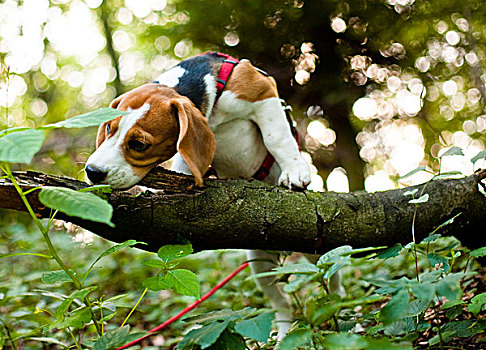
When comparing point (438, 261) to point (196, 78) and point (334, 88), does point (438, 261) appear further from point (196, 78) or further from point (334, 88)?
point (334, 88)

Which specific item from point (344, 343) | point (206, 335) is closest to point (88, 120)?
point (206, 335)

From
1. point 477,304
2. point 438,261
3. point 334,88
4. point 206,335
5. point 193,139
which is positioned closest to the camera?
point 206,335

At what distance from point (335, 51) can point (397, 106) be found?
1.23 meters

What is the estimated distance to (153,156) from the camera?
6.41ft

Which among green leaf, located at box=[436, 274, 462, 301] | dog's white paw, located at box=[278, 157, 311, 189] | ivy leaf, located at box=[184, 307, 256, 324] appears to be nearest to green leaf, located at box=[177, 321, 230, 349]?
ivy leaf, located at box=[184, 307, 256, 324]

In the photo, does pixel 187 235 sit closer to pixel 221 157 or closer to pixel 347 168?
pixel 221 157

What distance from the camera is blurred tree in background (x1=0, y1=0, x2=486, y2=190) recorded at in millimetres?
4059

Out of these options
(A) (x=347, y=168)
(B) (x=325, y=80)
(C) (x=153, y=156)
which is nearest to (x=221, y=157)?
(C) (x=153, y=156)

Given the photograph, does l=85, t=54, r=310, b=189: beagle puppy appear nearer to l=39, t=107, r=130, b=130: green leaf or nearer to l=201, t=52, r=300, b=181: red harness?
l=201, t=52, r=300, b=181: red harness

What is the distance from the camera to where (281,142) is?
2367 mm

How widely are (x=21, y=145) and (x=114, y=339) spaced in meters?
0.62

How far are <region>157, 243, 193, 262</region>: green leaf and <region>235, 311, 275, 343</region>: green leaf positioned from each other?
1.24ft

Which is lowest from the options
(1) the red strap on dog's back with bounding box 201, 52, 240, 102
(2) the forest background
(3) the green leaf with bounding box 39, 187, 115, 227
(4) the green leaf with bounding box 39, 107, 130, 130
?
(2) the forest background

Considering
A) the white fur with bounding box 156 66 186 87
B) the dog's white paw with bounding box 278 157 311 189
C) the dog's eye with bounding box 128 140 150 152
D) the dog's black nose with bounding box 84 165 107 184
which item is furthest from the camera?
the white fur with bounding box 156 66 186 87
